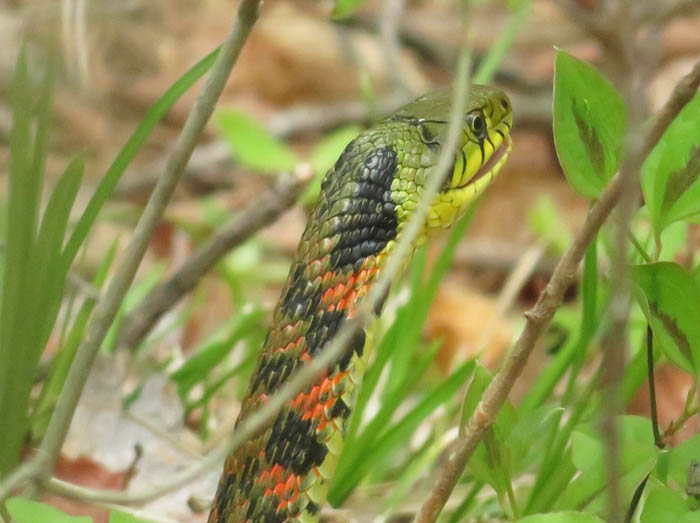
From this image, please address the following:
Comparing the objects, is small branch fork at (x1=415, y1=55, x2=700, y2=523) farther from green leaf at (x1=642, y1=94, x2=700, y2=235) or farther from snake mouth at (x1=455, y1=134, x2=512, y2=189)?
snake mouth at (x1=455, y1=134, x2=512, y2=189)

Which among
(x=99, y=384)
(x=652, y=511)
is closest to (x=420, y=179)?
(x=652, y=511)

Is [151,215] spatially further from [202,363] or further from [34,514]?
[202,363]

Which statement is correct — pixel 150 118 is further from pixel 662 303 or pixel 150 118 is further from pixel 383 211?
pixel 662 303

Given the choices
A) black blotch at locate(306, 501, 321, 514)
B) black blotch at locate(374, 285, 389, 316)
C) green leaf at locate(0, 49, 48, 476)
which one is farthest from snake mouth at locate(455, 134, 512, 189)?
green leaf at locate(0, 49, 48, 476)

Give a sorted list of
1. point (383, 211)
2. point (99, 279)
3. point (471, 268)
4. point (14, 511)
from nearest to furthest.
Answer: point (14, 511), point (383, 211), point (99, 279), point (471, 268)

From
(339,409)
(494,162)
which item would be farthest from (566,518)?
(494,162)
